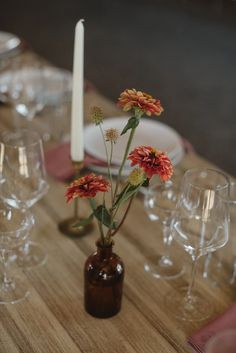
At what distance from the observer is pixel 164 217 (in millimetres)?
1110

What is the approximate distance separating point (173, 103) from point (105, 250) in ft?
8.20

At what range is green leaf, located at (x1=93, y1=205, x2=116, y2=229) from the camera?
860 millimetres

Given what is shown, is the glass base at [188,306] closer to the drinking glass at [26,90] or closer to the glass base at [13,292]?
the glass base at [13,292]

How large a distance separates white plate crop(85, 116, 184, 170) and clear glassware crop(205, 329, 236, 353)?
2.09 feet

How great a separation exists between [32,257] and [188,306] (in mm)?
327

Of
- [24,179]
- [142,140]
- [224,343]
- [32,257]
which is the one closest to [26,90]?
[142,140]

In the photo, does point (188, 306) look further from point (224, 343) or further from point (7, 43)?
point (7, 43)

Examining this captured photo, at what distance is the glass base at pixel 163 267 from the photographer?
1.07 meters

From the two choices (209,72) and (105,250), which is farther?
(209,72)

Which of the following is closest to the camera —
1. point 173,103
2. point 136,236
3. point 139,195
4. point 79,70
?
point 79,70

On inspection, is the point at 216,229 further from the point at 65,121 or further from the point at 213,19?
the point at 213,19

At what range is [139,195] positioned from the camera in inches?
51.5

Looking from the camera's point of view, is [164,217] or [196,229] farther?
[164,217]

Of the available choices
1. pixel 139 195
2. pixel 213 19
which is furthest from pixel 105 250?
pixel 213 19
